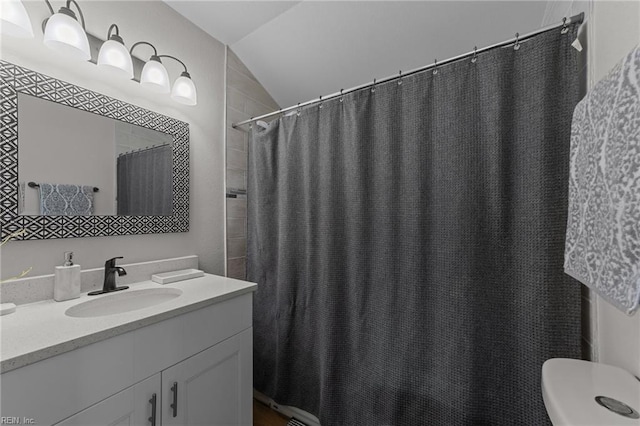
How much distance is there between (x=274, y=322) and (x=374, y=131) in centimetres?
131

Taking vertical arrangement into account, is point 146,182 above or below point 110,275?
above

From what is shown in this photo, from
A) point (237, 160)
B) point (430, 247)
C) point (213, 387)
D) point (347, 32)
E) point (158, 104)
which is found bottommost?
point (213, 387)

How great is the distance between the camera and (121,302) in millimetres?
1180

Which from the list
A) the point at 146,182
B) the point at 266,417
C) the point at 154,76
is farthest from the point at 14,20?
the point at 266,417

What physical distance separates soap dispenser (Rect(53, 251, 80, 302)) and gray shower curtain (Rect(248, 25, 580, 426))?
95 cm

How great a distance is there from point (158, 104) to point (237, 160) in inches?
23.1

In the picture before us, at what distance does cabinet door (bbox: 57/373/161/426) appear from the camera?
0.74 m

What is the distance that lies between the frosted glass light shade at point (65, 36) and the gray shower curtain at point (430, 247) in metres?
0.98

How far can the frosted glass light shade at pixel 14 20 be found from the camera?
0.90 meters

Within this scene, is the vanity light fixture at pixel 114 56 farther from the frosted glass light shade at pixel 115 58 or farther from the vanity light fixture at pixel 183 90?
the vanity light fixture at pixel 183 90

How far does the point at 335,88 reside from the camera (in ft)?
6.39

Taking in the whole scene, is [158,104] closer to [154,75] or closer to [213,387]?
[154,75]

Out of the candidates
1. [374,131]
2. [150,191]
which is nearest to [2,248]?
[150,191]

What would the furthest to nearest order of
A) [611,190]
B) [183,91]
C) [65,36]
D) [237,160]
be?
[237,160], [183,91], [65,36], [611,190]
